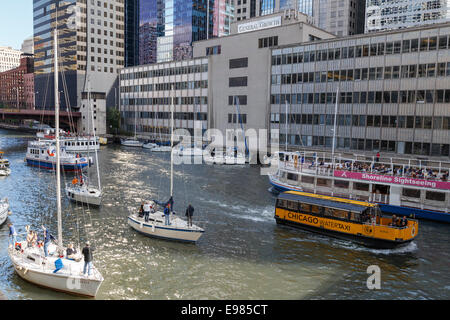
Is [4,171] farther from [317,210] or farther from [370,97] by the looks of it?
[370,97]

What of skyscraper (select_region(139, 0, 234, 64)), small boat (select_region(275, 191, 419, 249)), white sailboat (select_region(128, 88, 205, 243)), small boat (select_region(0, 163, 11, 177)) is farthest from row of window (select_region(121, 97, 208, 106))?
white sailboat (select_region(128, 88, 205, 243))

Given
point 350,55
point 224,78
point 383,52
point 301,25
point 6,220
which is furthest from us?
point 224,78

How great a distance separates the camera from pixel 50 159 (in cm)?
6688

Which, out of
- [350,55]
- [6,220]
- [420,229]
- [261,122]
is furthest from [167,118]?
[420,229]

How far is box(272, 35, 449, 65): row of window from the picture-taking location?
60.1 meters

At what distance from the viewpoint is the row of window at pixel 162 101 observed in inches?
4183

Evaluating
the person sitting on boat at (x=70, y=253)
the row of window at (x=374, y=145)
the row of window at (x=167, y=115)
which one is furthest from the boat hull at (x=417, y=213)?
the row of window at (x=167, y=115)

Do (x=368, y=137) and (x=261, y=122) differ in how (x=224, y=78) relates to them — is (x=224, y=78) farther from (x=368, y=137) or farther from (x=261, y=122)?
(x=368, y=137)

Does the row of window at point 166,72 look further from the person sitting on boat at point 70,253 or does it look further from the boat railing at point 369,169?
the person sitting on boat at point 70,253

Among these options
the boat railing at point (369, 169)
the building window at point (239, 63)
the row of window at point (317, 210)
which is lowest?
the row of window at point (317, 210)

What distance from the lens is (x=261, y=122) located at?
289 ft

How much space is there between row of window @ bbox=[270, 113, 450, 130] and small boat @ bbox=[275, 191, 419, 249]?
36361mm

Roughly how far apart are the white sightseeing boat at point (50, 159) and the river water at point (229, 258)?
56.6 ft

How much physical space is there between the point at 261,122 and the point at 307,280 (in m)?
65.9
